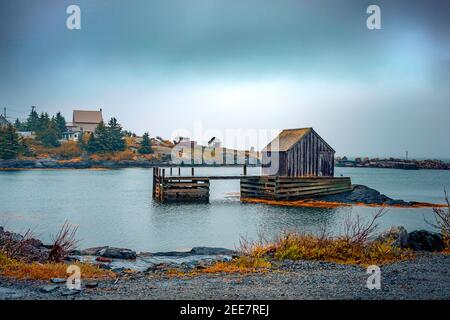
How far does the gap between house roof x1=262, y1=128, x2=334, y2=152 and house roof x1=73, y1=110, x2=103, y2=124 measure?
64.8m

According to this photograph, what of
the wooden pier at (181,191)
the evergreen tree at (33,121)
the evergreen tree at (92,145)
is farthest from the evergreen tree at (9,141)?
the wooden pier at (181,191)

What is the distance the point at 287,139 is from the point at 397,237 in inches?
1089

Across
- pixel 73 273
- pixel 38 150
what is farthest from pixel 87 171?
pixel 73 273

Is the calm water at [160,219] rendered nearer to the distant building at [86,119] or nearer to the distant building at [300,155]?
the distant building at [300,155]

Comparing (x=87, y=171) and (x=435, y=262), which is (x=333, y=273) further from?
(x=87, y=171)

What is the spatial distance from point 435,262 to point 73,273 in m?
8.80

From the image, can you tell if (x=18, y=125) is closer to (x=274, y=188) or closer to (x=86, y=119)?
(x=86, y=119)

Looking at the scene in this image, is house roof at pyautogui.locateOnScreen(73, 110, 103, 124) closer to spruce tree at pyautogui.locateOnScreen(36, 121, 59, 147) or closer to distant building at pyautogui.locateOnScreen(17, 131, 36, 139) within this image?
distant building at pyautogui.locateOnScreen(17, 131, 36, 139)

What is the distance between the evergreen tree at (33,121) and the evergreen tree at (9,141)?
8597mm

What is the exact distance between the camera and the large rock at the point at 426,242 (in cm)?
1448

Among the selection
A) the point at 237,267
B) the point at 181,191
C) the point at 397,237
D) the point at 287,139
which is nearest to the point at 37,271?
the point at 237,267

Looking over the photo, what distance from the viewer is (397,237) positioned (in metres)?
14.3

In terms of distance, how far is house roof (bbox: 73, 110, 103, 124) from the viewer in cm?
9900

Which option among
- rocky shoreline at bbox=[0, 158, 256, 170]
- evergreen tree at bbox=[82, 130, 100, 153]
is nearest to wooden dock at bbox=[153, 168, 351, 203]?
rocky shoreline at bbox=[0, 158, 256, 170]
